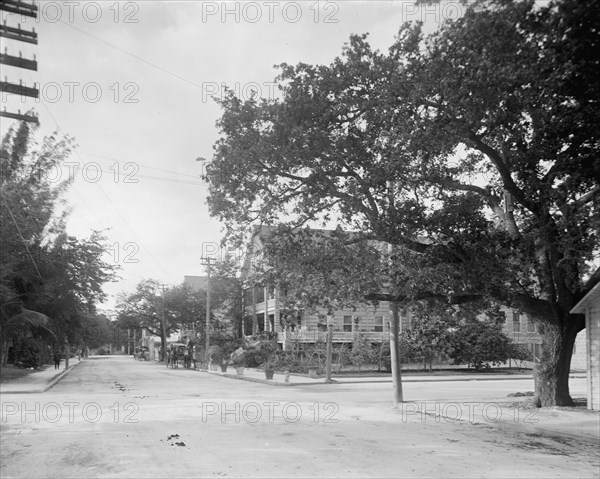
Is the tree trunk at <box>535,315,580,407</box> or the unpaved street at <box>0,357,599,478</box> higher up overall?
the tree trunk at <box>535,315,580,407</box>

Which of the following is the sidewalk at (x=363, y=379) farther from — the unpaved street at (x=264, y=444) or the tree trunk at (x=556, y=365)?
the tree trunk at (x=556, y=365)

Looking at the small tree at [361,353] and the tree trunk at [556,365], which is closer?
the tree trunk at [556,365]

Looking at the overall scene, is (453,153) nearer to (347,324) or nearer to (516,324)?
(347,324)

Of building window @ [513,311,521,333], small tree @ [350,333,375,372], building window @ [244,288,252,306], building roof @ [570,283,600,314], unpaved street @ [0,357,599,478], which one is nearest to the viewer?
unpaved street @ [0,357,599,478]

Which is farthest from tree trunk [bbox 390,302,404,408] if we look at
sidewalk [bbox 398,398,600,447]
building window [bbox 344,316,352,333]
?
building window [bbox 344,316,352,333]

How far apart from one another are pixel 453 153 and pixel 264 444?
A: 8522mm

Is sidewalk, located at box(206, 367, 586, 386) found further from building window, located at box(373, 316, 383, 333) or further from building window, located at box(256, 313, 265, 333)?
building window, located at box(256, 313, 265, 333)

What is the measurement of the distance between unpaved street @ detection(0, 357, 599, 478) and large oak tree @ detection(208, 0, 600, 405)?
3.95 metres

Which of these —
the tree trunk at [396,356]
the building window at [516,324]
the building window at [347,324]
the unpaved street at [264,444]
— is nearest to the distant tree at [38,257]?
the unpaved street at [264,444]

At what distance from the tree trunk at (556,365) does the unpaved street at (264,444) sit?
1825 millimetres

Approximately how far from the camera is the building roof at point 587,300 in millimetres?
14711

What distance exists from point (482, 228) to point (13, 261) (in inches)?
710

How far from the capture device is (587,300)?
15.1 meters

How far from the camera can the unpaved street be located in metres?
8.22
